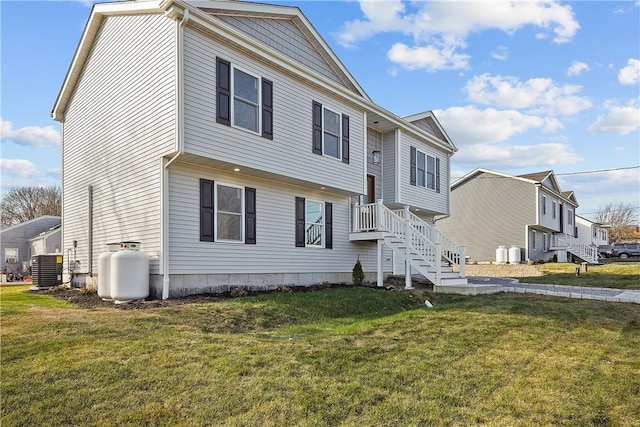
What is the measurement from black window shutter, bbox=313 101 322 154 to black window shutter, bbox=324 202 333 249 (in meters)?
1.96

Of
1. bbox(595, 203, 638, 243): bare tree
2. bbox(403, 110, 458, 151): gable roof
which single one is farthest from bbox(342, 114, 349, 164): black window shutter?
bbox(595, 203, 638, 243): bare tree

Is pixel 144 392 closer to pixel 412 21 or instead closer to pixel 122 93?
pixel 122 93

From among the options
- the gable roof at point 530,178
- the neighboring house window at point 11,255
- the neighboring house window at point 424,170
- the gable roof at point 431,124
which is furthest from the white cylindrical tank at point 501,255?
the neighboring house window at point 11,255

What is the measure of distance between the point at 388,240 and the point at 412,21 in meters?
6.71

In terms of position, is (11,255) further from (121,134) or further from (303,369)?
(303,369)

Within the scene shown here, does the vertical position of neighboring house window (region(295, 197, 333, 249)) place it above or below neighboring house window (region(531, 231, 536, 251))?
above

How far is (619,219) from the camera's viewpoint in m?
67.2

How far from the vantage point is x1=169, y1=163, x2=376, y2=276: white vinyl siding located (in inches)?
363

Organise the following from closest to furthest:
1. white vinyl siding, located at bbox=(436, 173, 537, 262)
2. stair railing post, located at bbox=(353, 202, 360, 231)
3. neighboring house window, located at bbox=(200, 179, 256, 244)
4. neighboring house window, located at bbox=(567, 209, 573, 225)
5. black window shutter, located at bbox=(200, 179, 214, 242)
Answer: black window shutter, located at bbox=(200, 179, 214, 242) < neighboring house window, located at bbox=(200, 179, 256, 244) < stair railing post, located at bbox=(353, 202, 360, 231) < white vinyl siding, located at bbox=(436, 173, 537, 262) < neighboring house window, located at bbox=(567, 209, 573, 225)

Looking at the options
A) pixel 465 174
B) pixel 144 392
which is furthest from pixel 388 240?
pixel 465 174

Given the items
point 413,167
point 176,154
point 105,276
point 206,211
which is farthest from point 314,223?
point 105,276

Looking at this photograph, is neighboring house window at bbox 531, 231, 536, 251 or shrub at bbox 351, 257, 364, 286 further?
neighboring house window at bbox 531, 231, 536, 251

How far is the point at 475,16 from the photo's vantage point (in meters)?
12.2

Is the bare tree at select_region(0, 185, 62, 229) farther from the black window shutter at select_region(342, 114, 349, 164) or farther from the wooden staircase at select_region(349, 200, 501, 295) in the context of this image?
the wooden staircase at select_region(349, 200, 501, 295)
